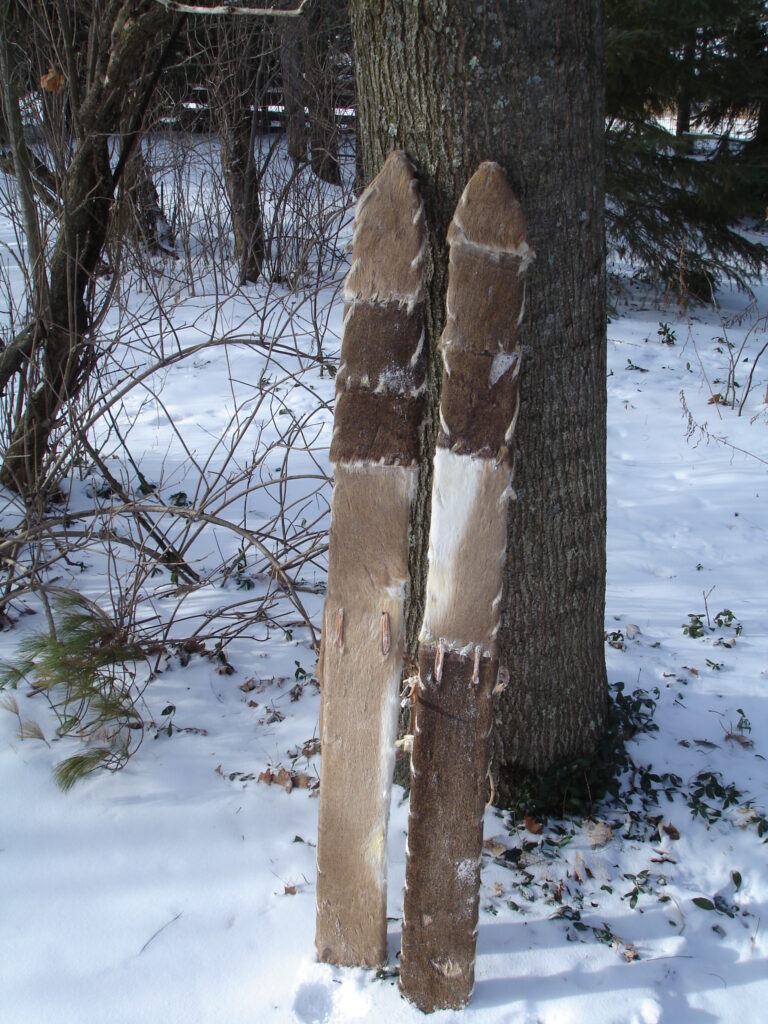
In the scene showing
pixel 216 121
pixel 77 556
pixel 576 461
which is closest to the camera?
pixel 576 461

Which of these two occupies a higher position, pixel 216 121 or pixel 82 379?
pixel 216 121

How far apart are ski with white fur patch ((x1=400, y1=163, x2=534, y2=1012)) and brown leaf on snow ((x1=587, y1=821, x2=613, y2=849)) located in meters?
0.54

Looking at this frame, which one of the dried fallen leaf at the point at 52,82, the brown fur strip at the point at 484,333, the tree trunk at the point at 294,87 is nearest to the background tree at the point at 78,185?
the dried fallen leaf at the point at 52,82

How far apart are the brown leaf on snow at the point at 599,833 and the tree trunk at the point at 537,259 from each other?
Answer: 0.19 m

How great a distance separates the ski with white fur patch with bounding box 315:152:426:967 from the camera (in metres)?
1.54

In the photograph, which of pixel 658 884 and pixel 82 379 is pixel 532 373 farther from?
pixel 82 379

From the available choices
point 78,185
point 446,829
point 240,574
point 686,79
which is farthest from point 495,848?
point 686,79

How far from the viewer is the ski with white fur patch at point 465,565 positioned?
1507mm

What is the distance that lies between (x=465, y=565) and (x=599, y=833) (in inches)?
38.3

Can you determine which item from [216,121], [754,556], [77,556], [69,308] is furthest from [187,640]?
[216,121]

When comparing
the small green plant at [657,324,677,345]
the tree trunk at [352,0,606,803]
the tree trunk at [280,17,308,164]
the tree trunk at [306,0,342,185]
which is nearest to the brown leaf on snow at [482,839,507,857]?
the tree trunk at [352,0,606,803]

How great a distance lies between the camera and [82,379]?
3.02m

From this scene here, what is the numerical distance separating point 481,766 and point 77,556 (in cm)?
230

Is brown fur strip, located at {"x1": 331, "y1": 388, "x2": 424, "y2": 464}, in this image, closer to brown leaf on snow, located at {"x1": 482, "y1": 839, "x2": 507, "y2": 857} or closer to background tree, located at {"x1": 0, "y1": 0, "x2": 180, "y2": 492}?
brown leaf on snow, located at {"x1": 482, "y1": 839, "x2": 507, "y2": 857}
